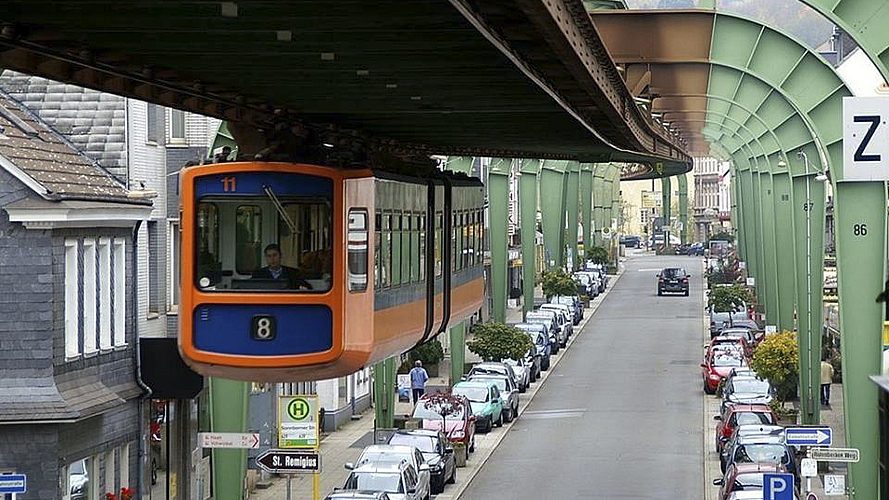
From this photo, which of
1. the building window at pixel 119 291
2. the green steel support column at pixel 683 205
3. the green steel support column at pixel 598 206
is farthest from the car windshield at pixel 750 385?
the green steel support column at pixel 683 205

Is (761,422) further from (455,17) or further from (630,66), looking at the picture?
(455,17)

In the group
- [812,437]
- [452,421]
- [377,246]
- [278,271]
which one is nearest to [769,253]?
[452,421]

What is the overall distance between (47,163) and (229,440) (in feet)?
21.2

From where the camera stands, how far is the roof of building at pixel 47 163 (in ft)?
82.7

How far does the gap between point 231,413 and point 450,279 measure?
3.86m

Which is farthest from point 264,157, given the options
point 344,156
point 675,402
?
point 675,402

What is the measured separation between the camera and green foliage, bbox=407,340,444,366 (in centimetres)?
5369

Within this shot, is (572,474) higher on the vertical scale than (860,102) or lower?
lower

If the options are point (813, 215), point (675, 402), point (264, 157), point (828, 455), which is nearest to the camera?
point (264, 157)

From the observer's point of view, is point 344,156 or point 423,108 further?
point 423,108

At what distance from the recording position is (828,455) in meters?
22.7

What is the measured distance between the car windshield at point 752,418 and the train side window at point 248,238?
20289mm

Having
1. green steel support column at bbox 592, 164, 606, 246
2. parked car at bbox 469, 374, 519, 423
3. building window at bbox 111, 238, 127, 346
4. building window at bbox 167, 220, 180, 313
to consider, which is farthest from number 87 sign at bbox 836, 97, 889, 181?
green steel support column at bbox 592, 164, 606, 246

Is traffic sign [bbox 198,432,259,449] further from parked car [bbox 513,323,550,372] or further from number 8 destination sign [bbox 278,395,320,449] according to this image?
parked car [bbox 513,323,550,372]
